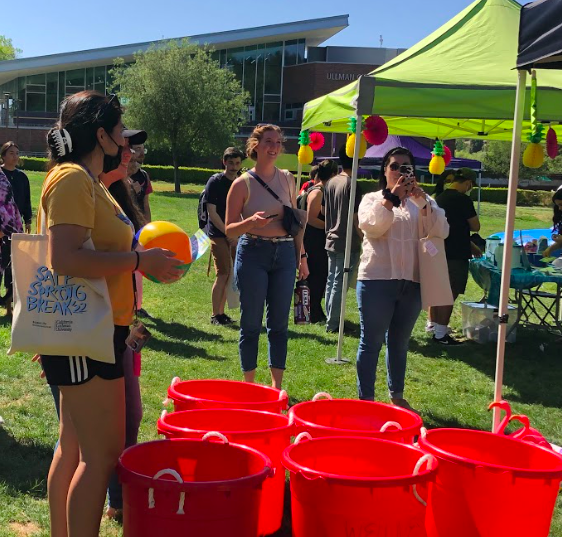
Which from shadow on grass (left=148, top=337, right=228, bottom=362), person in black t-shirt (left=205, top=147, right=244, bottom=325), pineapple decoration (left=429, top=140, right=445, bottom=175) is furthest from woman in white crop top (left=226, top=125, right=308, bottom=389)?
pineapple decoration (left=429, top=140, right=445, bottom=175)

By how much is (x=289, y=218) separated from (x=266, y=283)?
1.50 feet

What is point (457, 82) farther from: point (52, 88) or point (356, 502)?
→ point (52, 88)

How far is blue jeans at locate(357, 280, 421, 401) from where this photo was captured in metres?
4.77

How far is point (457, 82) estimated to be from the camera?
5.56m

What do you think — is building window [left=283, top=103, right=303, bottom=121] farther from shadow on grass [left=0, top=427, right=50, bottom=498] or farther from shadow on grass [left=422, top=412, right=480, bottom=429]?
shadow on grass [left=0, top=427, right=50, bottom=498]

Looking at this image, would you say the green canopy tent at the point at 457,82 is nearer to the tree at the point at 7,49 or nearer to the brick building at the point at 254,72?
the brick building at the point at 254,72

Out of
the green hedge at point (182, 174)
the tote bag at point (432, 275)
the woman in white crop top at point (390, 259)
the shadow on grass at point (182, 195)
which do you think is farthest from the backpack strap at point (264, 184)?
the green hedge at point (182, 174)

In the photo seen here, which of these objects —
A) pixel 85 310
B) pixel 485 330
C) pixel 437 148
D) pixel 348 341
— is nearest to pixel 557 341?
pixel 485 330

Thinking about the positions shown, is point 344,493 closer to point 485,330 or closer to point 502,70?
point 502,70

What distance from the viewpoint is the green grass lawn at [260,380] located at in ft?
12.9

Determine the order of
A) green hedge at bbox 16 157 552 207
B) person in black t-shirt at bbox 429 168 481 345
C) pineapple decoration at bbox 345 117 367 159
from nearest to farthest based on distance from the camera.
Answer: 1. pineapple decoration at bbox 345 117 367 159
2. person in black t-shirt at bbox 429 168 481 345
3. green hedge at bbox 16 157 552 207

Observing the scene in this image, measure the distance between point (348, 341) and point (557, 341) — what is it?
2.31 meters

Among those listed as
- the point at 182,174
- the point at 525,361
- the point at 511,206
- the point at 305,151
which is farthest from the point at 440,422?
the point at 182,174

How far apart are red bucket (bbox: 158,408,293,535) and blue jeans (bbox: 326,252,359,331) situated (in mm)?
4350
